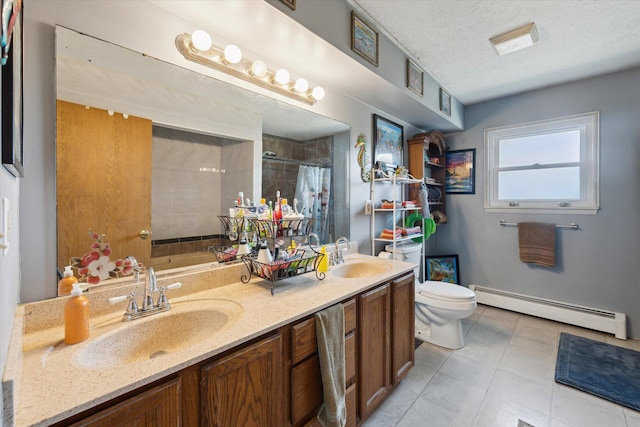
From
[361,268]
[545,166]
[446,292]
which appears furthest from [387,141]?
[545,166]

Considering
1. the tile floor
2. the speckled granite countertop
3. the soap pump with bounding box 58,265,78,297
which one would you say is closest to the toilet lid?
the tile floor

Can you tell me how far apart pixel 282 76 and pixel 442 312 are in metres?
2.15

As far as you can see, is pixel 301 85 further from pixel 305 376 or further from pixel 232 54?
pixel 305 376

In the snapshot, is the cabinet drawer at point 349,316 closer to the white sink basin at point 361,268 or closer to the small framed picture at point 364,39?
the white sink basin at point 361,268

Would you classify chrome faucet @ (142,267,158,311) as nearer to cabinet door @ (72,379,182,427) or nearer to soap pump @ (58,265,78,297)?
soap pump @ (58,265,78,297)

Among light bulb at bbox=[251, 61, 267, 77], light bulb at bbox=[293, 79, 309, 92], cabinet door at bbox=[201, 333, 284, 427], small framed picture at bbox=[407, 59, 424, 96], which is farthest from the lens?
small framed picture at bbox=[407, 59, 424, 96]

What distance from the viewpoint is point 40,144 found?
3.18 feet

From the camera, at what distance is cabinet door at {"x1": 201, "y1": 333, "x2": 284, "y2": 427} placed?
0.82 metres

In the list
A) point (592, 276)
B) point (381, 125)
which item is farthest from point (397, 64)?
point (592, 276)

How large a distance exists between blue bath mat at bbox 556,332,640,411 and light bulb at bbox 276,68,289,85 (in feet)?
8.85

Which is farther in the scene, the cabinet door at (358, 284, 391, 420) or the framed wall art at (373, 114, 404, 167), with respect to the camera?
the framed wall art at (373, 114, 404, 167)

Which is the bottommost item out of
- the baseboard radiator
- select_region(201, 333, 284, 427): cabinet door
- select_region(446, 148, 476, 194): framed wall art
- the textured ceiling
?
the baseboard radiator

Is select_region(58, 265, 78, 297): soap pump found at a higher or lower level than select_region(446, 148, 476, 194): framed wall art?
lower

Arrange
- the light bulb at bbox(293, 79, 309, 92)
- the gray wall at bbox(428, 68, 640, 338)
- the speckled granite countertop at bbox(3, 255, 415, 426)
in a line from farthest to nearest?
the gray wall at bbox(428, 68, 640, 338) < the light bulb at bbox(293, 79, 309, 92) < the speckled granite countertop at bbox(3, 255, 415, 426)
